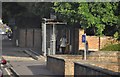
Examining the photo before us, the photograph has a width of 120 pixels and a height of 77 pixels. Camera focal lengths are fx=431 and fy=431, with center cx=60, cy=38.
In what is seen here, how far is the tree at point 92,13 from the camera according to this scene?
95.3 ft

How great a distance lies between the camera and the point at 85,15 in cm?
2880

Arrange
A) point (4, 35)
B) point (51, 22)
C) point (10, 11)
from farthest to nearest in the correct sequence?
point (4, 35)
point (10, 11)
point (51, 22)

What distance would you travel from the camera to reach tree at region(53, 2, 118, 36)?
29.0m

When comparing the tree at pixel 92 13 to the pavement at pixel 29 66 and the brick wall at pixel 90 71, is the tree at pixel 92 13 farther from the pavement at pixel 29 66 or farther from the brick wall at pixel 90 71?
the brick wall at pixel 90 71

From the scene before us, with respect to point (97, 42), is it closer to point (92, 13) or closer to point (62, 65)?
point (92, 13)

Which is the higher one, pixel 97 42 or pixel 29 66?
pixel 97 42

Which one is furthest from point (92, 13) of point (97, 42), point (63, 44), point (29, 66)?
point (63, 44)

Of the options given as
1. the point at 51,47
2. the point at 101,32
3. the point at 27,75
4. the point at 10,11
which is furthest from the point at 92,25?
the point at 10,11

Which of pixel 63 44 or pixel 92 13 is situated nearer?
pixel 92 13

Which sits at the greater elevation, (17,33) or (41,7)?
(41,7)

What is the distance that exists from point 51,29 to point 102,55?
16.7 metres

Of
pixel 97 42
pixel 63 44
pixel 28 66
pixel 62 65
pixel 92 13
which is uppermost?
pixel 92 13

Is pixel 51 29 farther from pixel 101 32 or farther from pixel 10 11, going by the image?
pixel 10 11

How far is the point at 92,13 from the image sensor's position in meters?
29.7
